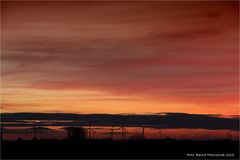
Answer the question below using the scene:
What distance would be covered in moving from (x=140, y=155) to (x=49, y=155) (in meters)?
7.64

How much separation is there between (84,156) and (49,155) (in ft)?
10.3

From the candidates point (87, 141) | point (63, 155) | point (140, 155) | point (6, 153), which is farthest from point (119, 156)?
point (87, 141)

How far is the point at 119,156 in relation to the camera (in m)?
40.4

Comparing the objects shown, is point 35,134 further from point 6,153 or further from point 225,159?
point 225,159

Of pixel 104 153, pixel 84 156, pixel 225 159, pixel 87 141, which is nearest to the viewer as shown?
pixel 225 159

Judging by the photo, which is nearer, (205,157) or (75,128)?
(205,157)

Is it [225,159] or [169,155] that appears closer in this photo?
[225,159]

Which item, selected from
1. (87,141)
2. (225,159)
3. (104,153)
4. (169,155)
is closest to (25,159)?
(104,153)

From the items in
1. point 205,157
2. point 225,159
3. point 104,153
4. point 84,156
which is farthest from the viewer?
point 104,153

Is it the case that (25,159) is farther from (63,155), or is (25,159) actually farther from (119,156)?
(119,156)

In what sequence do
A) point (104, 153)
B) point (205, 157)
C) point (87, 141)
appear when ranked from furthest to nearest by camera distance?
point (87, 141) < point (104, 153) < point (205, 157)

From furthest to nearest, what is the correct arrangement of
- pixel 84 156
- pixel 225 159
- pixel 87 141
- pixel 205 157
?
1. pixel 87 141
2. pixel 84 156
3. pixel 205 157
4. pixel 225 159

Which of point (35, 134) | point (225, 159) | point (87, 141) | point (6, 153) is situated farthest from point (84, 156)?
point (35, 134)

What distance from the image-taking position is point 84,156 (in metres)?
39.7
